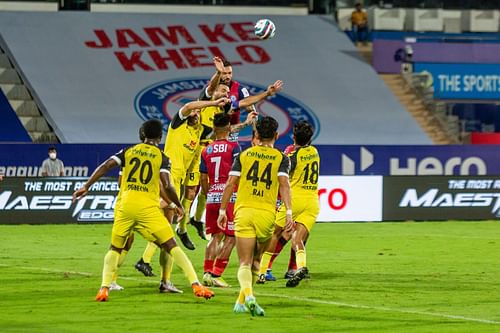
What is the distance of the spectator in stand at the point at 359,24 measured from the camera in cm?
4600

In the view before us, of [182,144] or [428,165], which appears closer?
[182,144]

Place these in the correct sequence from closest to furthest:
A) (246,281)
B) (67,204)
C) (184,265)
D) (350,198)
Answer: (246,281), (184,265), (67,204), (350,198)

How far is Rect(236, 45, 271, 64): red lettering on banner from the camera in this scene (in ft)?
149

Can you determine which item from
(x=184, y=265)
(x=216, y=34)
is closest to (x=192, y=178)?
(x=184, y=265)

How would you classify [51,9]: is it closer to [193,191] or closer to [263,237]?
[193,191]

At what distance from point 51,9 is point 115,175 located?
1407 centimetres

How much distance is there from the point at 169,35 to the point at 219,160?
2916 centimetres

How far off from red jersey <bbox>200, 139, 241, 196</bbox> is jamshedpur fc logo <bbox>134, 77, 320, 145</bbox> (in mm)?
23923

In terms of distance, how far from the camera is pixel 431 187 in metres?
32.4

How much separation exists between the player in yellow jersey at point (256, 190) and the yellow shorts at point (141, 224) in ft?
3.40

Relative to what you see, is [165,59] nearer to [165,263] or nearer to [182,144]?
[182,144]

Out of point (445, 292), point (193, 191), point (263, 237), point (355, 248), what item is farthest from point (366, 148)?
point (263, 237)

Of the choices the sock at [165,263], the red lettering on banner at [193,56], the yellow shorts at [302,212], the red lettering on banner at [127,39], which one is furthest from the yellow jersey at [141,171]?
the red lettering on banner at [127,39]

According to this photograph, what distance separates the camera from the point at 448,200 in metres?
32.7
